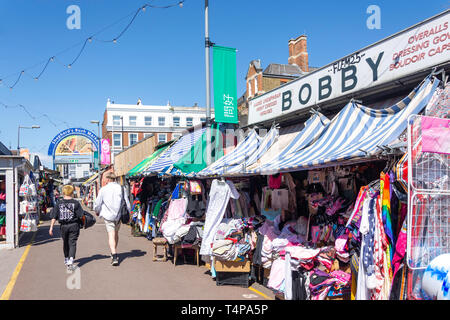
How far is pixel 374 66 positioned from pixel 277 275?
4.08m

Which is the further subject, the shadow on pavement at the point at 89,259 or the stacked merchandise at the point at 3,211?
the stacked merchandise at the point at 3,211

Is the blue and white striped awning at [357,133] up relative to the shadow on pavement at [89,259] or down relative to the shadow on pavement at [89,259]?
up

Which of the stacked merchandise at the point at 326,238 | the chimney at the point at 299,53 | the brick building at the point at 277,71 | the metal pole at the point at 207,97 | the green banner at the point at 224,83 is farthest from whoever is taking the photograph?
the chimney at the point at 299,53

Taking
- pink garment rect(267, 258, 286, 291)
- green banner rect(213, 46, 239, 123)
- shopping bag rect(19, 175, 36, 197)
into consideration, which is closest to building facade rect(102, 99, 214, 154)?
shopping bag rect(19, 175, 36, 197)

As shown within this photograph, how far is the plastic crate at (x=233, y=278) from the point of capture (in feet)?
21.9

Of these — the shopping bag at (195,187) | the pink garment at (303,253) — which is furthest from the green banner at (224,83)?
the pink garment at (303,253)

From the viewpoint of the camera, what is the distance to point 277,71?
32969 millimetres

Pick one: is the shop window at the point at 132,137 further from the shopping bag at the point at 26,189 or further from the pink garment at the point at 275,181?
→ the pink garment at the point at 275,181

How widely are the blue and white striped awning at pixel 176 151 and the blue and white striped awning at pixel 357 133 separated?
230 inches

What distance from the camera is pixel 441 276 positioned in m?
3.43

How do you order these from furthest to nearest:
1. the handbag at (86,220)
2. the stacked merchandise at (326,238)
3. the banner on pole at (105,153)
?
the banner on pole at (105,153) < the handbag at (86,220) < the stacked merchandise at (326,238)

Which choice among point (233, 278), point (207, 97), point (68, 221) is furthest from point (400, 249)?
point (207, 97)

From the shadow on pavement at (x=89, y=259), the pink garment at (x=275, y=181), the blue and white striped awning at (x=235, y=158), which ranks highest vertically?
the blue and white striped awning at (x=235, y=158)

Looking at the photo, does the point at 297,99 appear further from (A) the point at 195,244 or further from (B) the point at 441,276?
(B) the point at 441,276
